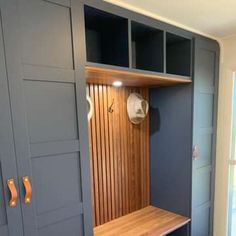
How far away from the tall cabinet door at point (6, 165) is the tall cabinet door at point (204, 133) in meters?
1.57

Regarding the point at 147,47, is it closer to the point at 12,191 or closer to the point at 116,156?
the point at 116,156

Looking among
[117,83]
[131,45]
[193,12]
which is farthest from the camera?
[117,83]

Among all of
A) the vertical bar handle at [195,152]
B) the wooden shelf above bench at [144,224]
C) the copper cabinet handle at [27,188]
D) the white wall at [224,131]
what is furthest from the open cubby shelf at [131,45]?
the wooden shelf above bench at [144,224]

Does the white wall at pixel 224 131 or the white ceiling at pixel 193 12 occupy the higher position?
the white ceiling at pixel 193 12

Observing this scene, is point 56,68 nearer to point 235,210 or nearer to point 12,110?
point 12,110

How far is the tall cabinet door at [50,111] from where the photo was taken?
3.35 ft

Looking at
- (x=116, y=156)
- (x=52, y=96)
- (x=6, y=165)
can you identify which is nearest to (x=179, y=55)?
(x=116, y=156)

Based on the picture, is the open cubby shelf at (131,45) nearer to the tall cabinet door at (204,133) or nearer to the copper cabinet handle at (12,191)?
the tall cabinet door at (204,133)

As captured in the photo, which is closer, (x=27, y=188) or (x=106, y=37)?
(x=27, y=188)

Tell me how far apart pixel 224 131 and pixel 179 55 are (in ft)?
3.10

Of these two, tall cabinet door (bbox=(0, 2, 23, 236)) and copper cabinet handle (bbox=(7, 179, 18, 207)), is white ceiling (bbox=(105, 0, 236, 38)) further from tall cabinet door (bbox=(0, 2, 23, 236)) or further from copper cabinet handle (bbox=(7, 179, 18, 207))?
copper cabinet handle (bbox=(7, 179, 18, 207))

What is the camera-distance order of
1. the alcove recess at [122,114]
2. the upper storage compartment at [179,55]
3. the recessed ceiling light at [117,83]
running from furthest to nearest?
the upper storage compartment at [179,55]
the recessed ceiling light at [117,83]
the alcove recess at [122,114]

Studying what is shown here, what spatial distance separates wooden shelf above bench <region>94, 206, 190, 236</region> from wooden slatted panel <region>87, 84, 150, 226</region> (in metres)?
0.07

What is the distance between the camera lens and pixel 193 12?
1.58 metres
